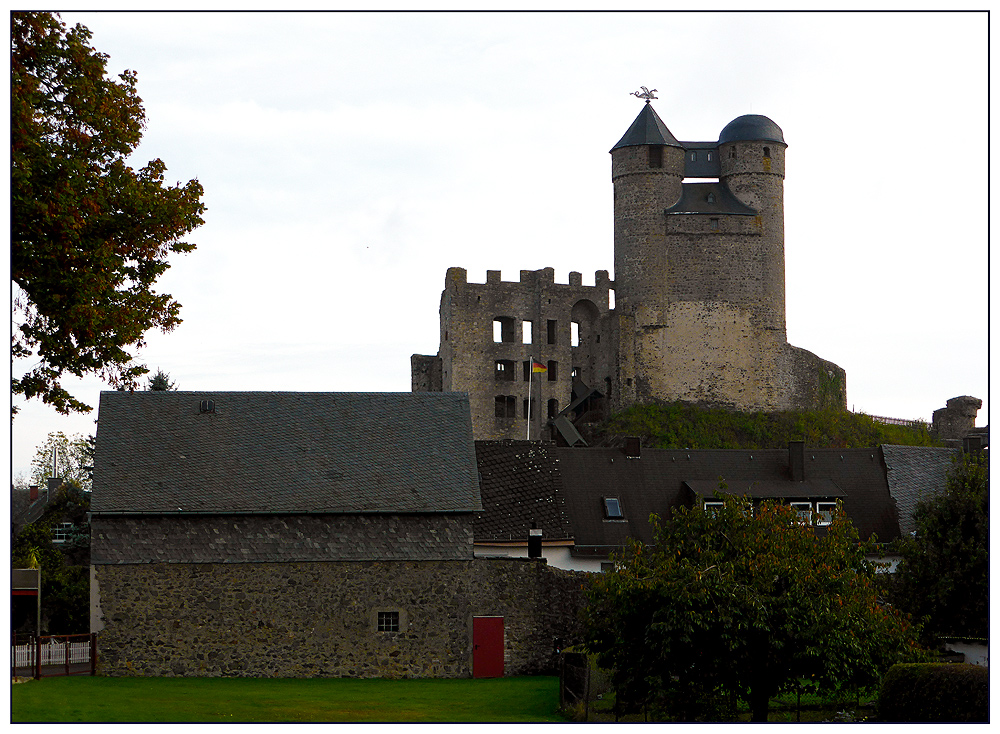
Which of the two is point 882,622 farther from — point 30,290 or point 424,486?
point 30,290

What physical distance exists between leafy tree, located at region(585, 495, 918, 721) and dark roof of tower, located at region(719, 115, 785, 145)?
44691mm

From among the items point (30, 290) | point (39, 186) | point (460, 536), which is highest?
point (39, 186)

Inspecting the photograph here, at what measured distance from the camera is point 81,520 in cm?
3956

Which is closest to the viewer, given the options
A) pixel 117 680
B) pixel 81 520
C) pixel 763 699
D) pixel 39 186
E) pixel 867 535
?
pixel 39 186

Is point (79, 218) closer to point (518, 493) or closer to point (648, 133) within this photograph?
point (518, 493)

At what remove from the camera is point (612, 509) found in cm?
3569

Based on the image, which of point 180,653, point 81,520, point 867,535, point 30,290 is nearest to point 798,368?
point 867,535

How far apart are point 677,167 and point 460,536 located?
3930 centimetres

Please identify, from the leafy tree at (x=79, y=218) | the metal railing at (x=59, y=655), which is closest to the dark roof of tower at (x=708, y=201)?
the metal railing at (x=59, y=655)

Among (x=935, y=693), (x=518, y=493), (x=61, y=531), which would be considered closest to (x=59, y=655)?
(x=518, y=493)

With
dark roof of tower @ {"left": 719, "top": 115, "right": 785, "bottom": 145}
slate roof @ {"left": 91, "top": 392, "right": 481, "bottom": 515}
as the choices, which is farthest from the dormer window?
dark roof of tower @ {"left": 719, "top": 115, "right": 785, "bottom": 145}

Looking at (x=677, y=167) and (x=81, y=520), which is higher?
(x=677, y=167)

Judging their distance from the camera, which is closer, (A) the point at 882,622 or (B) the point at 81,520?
(A) the point at 882,622

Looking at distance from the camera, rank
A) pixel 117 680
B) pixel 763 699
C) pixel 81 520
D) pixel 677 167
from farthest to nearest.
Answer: pixel 677 167, pixel 81 520, pixel 117 680, pixel 763 699
